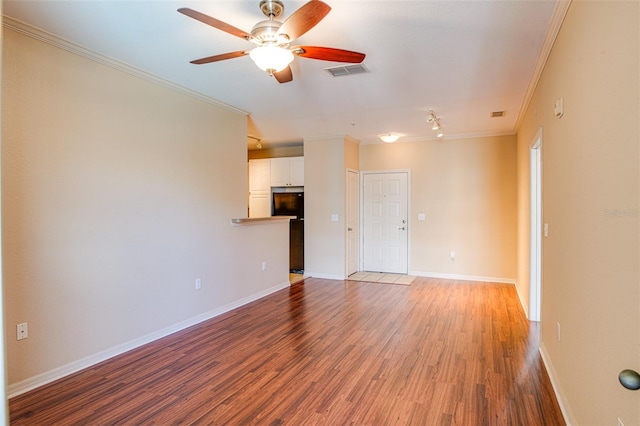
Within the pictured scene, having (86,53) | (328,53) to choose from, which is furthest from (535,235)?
(86,53)

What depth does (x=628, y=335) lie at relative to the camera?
1282 mm

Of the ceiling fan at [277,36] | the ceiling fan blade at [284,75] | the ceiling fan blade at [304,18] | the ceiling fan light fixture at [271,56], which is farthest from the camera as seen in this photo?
the ceiling fan blade at [284,75]

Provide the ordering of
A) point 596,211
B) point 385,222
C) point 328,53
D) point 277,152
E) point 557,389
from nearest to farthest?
point 596,211, point 328,53, point 557,389, point 385,222, point 277,152

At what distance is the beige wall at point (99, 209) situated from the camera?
249 cm

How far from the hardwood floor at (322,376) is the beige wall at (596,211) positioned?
1.63 feet

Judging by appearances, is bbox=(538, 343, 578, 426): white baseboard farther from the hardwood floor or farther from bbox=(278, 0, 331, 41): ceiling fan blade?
bbox=(278, 0, 331, 41): ceiling fan blade

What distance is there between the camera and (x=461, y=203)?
6219 millimetres

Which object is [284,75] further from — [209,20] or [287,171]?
[287,171]

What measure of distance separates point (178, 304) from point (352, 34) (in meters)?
3.09

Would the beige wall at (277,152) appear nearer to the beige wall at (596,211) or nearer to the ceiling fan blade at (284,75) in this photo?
the ceiling fan blade at (284,75)

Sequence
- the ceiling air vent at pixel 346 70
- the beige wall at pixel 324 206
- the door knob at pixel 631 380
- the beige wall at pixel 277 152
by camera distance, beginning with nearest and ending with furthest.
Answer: the door knob at pixel 631 380, the ceiling air vent at pixel 346 70, the beige wall at pixel 324 206, the beige wall at pixel 277 152

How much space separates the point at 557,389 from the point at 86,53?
14.3 ft

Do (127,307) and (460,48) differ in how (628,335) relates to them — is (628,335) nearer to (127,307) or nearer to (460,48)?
(460,48)

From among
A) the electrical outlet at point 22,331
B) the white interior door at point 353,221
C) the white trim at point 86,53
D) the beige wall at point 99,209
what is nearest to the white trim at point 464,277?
the white interior door at point 353,221
